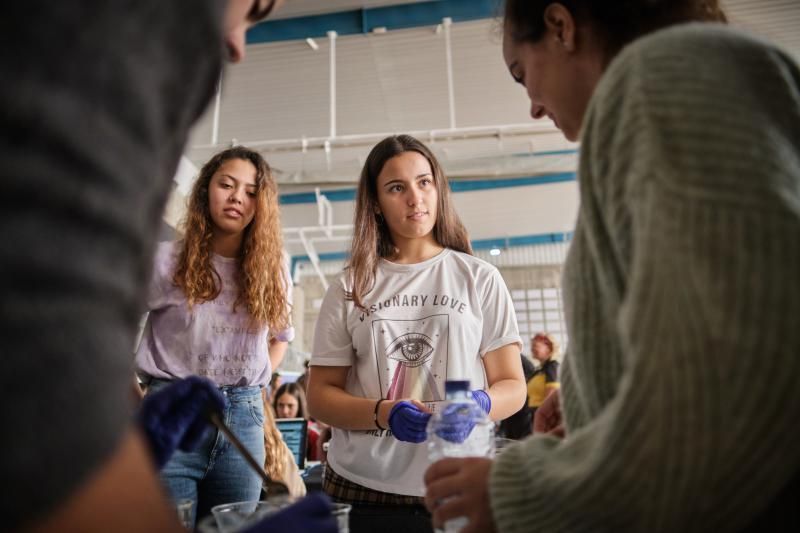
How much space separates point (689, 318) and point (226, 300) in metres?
1.54

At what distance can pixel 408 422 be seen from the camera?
3.84 ft

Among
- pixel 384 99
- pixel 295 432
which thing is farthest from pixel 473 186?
pixel 295 432

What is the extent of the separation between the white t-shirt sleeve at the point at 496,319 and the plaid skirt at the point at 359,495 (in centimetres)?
43

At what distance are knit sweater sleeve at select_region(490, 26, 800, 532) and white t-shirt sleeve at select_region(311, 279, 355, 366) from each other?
97cm

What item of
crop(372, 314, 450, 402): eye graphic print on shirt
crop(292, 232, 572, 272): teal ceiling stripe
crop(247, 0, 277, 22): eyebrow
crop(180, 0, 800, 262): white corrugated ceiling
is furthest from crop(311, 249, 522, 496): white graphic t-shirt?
crop(292, 232, 572, 272): teal ceiling stripe

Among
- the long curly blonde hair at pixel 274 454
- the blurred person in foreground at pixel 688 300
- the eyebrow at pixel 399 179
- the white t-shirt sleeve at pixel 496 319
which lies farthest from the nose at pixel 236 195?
the blurred person in foreground at pixel 688 300

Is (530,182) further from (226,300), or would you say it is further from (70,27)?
(70,27)

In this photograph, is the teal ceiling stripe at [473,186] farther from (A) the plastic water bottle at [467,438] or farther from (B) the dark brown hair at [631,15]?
(B) the dark brown hair at [631,15]

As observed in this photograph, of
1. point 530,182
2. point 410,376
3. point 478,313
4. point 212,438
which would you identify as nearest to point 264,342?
point 212,438

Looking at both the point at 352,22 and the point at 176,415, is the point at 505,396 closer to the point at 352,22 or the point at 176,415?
the point at 176,415

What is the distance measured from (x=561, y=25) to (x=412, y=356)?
900mm

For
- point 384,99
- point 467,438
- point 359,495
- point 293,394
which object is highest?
point 384,99

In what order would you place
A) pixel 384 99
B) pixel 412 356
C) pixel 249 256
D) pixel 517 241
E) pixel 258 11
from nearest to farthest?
pixel 258 11, pixel 412 356, pixel 249 256, pixel 384 99, pixel 517 241

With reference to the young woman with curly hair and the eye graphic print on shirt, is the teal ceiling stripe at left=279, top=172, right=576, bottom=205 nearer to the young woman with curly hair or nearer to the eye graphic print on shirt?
the young woman with curly hair
